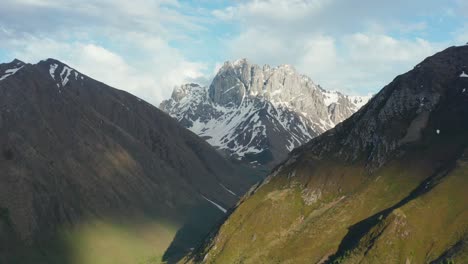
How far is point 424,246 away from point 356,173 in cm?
5385

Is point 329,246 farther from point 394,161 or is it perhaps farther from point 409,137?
point 409,137

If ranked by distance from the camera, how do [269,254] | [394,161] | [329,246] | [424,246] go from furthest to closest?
[394,161]
[269,254]
[329,246]
[424,246]

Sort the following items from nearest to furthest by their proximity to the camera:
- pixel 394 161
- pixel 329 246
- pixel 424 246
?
pixel 424 246 → pixel 329 246 → pixel 394 161

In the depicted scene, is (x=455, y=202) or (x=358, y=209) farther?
(x=358, y=209)

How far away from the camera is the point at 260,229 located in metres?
192

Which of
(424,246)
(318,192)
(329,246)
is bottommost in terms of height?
(424,246)

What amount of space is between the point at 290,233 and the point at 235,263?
67.4 ft

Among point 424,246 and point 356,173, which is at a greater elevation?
point 356,173

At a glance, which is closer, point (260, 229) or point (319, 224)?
point (319, 224)

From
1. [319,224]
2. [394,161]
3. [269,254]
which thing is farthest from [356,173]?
[269,254]

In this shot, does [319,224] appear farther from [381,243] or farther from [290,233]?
[381,243]

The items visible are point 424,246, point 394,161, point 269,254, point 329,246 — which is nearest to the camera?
point 424,246

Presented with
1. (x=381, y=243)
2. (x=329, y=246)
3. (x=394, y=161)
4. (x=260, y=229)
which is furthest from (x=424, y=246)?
(x=260, y=229)

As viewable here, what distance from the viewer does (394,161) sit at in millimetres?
190375
